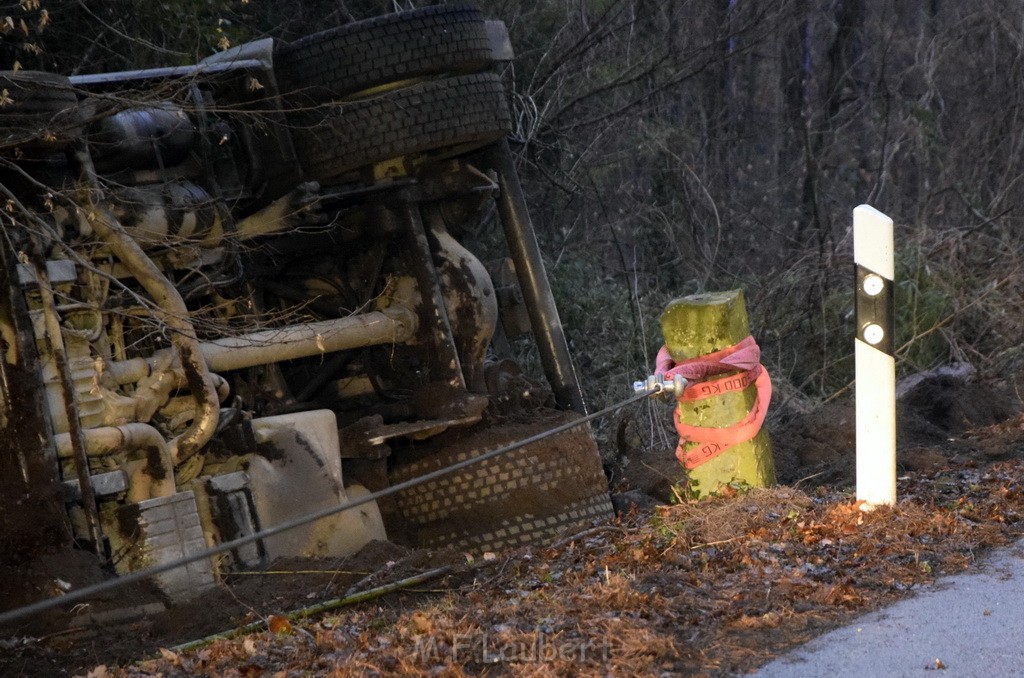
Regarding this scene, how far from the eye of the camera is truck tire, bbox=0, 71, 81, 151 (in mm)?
5215

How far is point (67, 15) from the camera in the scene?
28.6 feet

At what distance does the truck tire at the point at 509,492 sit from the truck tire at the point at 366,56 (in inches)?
75.9

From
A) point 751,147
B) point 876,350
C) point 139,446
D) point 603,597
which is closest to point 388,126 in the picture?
point 139,446

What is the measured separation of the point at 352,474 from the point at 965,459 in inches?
123

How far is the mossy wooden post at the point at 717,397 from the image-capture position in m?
5.38

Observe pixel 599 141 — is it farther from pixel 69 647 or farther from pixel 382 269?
pixel 69 647

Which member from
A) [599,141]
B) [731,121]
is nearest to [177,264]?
[599,141]

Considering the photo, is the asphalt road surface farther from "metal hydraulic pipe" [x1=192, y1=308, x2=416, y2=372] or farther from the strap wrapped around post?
"metal hydraulic pipe" [x1=192, y1=308, x2=416, y2=372]

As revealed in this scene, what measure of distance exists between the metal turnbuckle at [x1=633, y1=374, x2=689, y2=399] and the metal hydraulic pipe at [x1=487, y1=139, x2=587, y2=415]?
218 centimetres

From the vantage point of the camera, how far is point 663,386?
16.9 ft

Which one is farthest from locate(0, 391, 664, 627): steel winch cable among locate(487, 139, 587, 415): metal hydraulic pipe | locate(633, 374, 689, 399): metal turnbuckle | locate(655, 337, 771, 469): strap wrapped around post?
locate(487, 139, 587, 415): metal hydraulic pipe

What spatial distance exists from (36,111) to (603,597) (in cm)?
316

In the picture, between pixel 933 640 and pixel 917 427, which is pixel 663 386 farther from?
pixel 917 427

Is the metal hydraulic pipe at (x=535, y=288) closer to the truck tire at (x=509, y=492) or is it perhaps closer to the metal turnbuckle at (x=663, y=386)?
the truck tire at (x=509, y=492)
